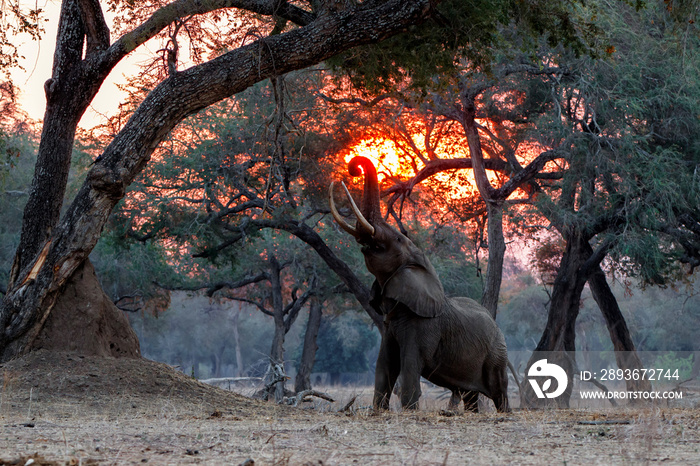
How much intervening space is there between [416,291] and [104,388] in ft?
12.8

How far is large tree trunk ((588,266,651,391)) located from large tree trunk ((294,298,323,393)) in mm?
11815

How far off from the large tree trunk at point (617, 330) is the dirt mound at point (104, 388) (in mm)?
12907

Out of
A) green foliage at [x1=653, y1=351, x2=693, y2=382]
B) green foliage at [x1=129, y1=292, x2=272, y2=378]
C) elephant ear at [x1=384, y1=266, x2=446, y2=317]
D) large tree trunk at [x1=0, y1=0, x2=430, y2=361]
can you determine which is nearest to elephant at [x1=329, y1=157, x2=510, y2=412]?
elephant ear at [x1=384, y1=266, x2=446, y2=317]

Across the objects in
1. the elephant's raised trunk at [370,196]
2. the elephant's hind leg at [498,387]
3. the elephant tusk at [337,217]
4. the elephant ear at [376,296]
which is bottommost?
the elephant's hind leg at [498,387]

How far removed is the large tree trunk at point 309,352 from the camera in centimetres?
2977

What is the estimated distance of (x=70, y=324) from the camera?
9.95m

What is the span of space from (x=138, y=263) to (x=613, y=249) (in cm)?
1688

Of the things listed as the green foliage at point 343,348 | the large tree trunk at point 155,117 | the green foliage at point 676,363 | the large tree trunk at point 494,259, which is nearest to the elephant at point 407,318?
the large tree trunk at point 155,117

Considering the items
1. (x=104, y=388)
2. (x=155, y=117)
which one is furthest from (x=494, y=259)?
(x=104, y=388)

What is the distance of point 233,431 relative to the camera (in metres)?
5.91

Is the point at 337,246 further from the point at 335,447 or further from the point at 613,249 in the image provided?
the point at 335,447

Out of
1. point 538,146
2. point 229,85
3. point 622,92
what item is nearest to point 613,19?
point 622,92

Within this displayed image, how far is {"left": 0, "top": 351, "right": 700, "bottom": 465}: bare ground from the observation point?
4.45 m

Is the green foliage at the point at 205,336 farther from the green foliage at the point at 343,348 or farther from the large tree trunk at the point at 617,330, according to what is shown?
the large tree trunk at the point at 617,330
